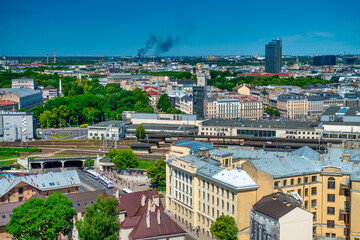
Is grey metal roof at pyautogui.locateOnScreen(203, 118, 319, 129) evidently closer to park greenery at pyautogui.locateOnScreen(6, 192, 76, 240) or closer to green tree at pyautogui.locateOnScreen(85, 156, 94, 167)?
green tree at pyautogui.locateOnScreen(85, 156, 94, 167)

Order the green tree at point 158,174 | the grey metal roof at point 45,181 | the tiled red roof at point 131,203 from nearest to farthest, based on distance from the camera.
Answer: the tiled red roof at point 131,203 < the grey metal roof at point 45,181 < the green tree at point 158,174

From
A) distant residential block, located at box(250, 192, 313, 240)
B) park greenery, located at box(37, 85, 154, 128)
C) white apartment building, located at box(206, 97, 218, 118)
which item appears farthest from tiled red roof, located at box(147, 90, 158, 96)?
distant residential block, located at box(250, 192, 313, 240)

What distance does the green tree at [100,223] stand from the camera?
3784 cm

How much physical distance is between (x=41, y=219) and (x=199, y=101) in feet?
263

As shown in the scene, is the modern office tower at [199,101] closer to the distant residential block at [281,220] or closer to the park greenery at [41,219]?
the distant residential block at [281,220]

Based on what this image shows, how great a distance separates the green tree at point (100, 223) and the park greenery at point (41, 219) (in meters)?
2.72

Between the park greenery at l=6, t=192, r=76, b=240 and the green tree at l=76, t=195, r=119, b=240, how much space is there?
2.72 metres

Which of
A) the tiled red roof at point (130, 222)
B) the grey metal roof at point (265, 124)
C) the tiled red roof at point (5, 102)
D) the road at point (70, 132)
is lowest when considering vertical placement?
the tiled red roof at point (130, 222)

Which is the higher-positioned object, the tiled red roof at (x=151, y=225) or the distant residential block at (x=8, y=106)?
the distant residential block at (x=8, y=106)

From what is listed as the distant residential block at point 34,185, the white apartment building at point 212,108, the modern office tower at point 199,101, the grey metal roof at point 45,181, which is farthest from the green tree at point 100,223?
the white apartment building at point 212,108

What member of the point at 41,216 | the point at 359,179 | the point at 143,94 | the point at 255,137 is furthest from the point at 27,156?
the point at 143,94

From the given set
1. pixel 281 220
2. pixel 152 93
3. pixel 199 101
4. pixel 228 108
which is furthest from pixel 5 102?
pixel 281 220

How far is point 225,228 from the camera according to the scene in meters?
40.8

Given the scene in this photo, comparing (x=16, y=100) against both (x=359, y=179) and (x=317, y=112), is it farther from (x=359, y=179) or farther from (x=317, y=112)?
(x=359, y=179)
